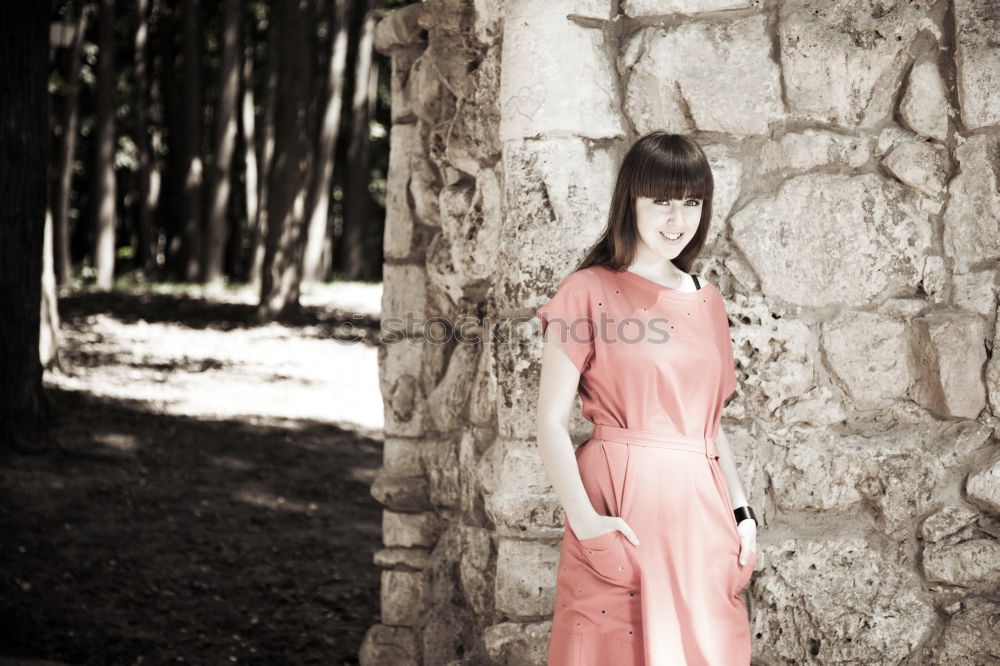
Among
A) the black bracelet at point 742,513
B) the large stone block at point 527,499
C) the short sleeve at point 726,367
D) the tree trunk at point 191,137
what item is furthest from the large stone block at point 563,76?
the tree trunk at point 191,137

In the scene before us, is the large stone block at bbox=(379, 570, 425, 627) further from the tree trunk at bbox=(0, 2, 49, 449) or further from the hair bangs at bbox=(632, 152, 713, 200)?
the tree trunk at bbox=(0, 2, 49, 449)

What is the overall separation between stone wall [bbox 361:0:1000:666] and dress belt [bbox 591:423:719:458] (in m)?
0.65

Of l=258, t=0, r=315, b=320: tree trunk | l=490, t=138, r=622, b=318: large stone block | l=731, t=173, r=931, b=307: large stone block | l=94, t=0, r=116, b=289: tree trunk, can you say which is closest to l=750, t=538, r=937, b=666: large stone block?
l=731, t=173, r=931, b=307: large stone block

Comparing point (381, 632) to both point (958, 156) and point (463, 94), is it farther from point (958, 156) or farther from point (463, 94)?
point (958, 156)

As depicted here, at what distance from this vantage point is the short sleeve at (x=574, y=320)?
224 cm

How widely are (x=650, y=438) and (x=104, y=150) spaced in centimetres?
1765

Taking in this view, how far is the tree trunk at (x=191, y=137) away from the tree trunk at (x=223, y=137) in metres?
0.28

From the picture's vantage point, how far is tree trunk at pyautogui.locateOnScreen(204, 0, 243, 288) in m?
18.5

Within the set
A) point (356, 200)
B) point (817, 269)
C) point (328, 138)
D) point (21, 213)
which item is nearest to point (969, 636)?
point (817, 269)

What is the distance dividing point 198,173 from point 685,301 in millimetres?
18789

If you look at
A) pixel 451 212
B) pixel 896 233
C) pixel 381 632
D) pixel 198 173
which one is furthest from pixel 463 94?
pixel 198 173

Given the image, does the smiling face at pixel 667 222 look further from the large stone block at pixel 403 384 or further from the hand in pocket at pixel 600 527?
the large stone block at pixel 403 384

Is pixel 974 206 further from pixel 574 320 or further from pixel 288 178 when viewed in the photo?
pixel 288 178

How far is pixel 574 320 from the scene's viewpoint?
88.4 inches
